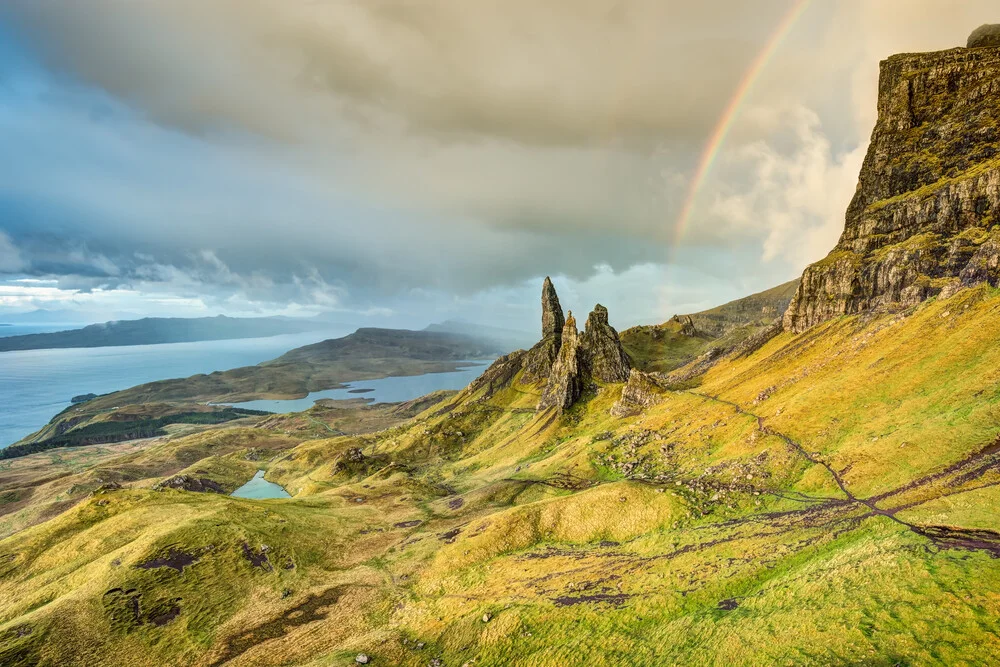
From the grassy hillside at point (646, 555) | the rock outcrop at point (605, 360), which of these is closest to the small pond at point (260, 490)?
the grassy hillside at point (646, 555)

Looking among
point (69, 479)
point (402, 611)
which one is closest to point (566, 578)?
point (402, 611)

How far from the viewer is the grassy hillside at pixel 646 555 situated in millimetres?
32438

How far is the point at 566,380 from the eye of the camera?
168 meters

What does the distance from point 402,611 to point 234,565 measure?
30487 millimetres

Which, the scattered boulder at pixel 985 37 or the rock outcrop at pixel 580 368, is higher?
the scattered boulder at pixel 985 37

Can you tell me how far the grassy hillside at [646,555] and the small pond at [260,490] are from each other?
8357 centimetres

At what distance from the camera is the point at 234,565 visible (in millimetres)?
65250

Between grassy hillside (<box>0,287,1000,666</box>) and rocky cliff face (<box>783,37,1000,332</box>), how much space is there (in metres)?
26.9

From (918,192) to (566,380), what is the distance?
126690 mm

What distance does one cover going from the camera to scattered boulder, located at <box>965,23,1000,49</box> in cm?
13896

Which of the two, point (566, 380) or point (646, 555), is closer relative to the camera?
point (646, 555)

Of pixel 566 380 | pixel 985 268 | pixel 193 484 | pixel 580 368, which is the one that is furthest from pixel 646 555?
pixel 193 484

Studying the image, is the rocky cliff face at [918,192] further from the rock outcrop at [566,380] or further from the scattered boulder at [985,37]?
the rock outcrop at [566,380]

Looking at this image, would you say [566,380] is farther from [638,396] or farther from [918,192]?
[918,192]
